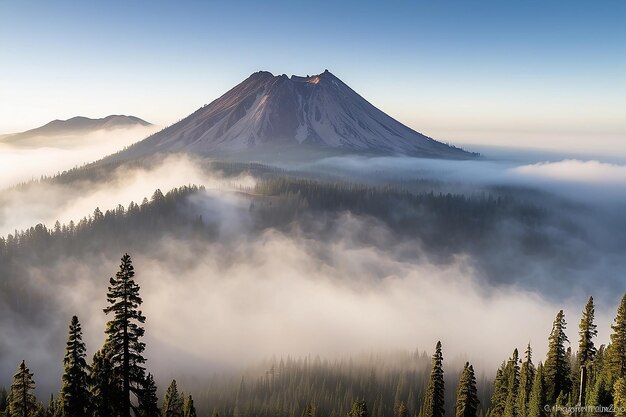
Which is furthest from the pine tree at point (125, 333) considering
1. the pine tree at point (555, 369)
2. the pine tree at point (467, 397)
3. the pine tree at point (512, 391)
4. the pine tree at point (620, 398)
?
the pine tree at point (555, 369)

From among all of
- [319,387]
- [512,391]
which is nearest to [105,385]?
[512,391]

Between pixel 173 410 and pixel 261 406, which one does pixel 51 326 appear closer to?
pixel 261 406

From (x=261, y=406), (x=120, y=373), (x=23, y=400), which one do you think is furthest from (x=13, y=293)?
(x=120, y=373)

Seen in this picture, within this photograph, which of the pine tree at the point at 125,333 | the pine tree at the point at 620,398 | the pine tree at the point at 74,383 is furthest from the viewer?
the pine tree at the point at 620,398

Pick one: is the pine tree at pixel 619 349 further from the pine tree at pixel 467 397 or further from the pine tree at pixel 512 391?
the pine tree at pixel 467 397

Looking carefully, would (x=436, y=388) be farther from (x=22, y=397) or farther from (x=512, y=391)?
(x=22, y=397)

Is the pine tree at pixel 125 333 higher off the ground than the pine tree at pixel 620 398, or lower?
higher

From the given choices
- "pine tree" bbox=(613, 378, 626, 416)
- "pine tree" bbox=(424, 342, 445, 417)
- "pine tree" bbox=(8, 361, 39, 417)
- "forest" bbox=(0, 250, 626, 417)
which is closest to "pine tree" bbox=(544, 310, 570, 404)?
"forest" bbox=(0, 250, 626, 417)
